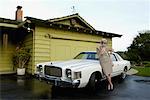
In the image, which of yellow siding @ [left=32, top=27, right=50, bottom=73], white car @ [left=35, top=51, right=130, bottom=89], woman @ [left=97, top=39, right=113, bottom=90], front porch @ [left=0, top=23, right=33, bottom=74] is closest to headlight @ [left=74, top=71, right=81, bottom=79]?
white car @ [left=35, top=51, right=130, bottom=89]

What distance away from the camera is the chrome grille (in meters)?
7.59

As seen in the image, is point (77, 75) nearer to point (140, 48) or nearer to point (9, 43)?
point (9, 43)

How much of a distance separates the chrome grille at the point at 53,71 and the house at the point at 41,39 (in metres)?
4.56

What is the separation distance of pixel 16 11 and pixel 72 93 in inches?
397

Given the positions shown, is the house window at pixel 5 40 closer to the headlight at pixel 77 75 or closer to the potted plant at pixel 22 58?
the potted plant at pixel 22 58

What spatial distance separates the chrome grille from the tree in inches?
943

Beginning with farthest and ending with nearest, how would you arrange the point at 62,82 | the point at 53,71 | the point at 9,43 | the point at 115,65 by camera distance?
the point at 9,43, the point at 115,65, the point at 53,71, the point at 62,82

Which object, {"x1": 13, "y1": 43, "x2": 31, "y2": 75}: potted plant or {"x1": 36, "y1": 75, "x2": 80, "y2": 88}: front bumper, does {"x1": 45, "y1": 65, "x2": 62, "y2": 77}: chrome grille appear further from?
{"x1": 13, "y1": 43, "x2": 31, "y2": 75}: potted plant

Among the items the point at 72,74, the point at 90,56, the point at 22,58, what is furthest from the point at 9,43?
the point at 72,74

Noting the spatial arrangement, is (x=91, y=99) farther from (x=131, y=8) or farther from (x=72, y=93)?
(x=131, y=8)

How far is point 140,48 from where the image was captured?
35156mm

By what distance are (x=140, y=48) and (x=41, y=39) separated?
25318 millimetres

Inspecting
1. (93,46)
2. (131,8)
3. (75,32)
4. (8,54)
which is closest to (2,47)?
(8,54)

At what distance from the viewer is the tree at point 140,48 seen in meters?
31.5
